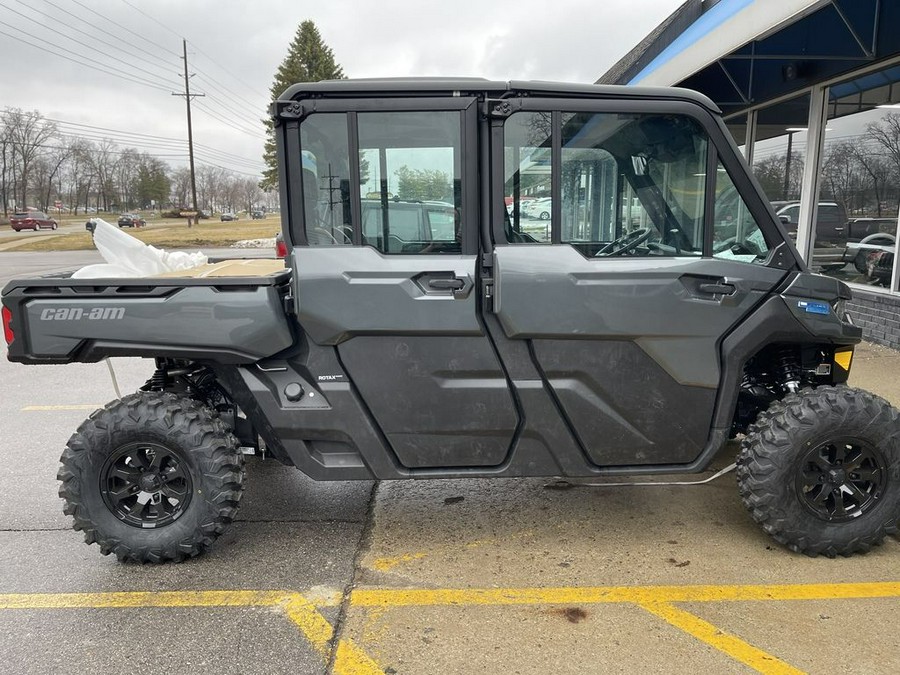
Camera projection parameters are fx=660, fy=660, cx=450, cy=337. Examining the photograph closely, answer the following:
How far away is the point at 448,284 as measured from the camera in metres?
3.01

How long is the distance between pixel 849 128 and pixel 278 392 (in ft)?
27.0

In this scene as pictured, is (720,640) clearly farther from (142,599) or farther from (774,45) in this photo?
(774,45)

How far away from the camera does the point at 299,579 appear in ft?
10.3

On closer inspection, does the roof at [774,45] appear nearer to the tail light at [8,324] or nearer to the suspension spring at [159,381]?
the suspension spring at [159,381]

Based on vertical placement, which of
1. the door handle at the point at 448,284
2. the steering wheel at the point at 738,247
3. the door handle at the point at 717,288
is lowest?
the door handle at the point at 717,288

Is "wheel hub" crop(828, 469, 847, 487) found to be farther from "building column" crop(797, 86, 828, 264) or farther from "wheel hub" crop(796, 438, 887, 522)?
"building column" crop(797, 86, 828, 264)

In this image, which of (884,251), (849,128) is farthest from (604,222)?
(849,128)

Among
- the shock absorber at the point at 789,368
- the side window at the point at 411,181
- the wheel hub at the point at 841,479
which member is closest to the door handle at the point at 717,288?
the shock absorber at the point at 789,368

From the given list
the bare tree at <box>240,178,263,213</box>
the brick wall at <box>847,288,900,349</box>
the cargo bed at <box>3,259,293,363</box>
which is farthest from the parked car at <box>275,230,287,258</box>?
the bare tree at <box>240,178,263,213</box>

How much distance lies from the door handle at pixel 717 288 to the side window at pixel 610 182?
0.56 ft

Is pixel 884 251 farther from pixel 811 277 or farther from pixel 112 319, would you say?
pixel 112 319

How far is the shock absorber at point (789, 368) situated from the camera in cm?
344

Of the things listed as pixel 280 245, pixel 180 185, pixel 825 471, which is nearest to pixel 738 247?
pixel 825 471

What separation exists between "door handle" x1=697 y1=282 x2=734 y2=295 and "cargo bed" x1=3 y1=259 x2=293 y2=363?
76.7 inches
